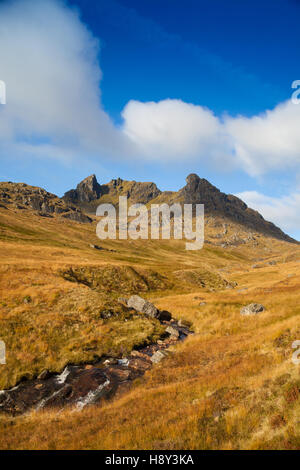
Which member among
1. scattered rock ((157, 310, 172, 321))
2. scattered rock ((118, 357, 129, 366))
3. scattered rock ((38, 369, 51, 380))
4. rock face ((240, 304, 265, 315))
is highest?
rock face ((240, 304, 265, 315))

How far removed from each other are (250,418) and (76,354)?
16.4 meters

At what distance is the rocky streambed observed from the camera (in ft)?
50.4

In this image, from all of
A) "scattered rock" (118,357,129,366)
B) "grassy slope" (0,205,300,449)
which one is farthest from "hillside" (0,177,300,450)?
"scattered rock" (118,357,129,366)

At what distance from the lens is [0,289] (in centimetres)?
3425

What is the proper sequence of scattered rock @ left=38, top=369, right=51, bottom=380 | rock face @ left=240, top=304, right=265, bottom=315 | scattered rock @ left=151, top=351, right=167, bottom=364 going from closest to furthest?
1. scattered rock @ left=38, top=369, right=51, bottom=380
2. scattered rock @ left=151, top=351, right=167, bottom=364
3. rock face @ left=240, top=304, right=265, bottom=315

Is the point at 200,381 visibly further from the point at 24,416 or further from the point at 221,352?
the point at 24,416

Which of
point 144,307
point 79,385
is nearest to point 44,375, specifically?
point 79,385

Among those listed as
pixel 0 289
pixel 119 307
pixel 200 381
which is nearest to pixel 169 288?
pixel 119 307

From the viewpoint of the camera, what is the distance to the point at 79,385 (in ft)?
56.1

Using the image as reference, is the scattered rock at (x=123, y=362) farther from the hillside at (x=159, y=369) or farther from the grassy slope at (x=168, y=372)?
the grassy slope at (x=168, y=372)

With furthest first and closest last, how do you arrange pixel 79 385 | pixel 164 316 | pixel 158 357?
pixel 164 316, pixel 158 357, pixel 79 385

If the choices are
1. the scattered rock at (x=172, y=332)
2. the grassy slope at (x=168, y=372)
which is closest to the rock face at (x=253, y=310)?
the grassy slope at (x=168, y=372)

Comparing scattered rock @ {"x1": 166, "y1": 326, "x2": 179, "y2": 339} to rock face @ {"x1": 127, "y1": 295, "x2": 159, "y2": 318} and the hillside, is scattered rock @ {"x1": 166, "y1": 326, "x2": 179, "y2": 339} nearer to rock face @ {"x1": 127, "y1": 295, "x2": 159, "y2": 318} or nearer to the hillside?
the hillside

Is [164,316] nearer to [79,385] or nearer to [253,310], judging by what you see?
[253,310]
